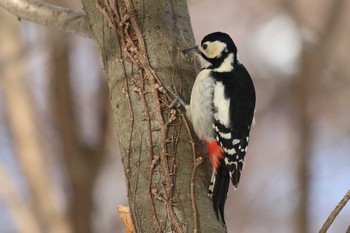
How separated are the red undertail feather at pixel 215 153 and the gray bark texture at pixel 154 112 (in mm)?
46

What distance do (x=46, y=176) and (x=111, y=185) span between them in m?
2.35

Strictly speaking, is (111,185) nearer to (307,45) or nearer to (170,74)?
(307,45)

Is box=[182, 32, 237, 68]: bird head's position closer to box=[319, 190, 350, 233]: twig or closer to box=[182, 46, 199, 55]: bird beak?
box=[182, 46, 199, 55]: bird beak

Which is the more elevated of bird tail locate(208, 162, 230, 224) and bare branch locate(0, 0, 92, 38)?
bare branch locate(0, 0, 92, 38)

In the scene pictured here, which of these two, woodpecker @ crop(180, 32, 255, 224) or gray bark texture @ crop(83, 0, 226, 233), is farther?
woodpecker @ crop(180, 32, 255, 224)

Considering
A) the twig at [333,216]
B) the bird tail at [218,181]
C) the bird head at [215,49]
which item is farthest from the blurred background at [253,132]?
the twig at [333,216]

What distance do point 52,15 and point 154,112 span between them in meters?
1.00

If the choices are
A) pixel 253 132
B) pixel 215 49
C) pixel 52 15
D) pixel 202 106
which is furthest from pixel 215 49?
pixel 253 132

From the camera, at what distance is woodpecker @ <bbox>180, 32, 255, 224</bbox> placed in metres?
2.65

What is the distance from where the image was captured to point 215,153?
2.66 metres

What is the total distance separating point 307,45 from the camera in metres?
5.73

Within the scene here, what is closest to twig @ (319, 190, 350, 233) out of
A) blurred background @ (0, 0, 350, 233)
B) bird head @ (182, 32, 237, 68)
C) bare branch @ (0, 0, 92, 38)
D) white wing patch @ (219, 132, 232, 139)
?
white wing patch @ (219, 132, 232, 139)

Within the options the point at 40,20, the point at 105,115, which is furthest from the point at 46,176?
the point at 40,20

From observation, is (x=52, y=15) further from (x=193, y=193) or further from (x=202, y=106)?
(x=193, y=193)
